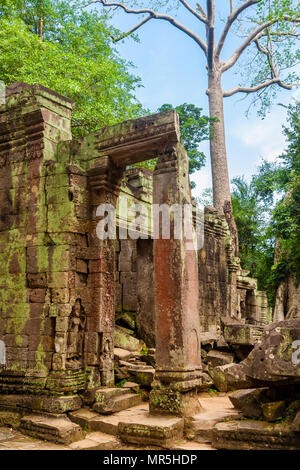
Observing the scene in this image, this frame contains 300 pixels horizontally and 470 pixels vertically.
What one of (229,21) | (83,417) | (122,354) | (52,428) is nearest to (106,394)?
(83,417)

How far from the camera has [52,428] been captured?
541 cm

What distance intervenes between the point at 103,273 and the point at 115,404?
191 cm

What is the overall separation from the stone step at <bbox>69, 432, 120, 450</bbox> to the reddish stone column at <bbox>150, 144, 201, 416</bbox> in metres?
0.63

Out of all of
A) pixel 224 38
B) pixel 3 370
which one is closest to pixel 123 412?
pixel 3 370

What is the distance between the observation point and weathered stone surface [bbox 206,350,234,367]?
8.25 metres

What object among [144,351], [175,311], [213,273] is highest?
[213,273]

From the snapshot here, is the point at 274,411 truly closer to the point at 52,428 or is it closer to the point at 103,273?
the point at 52,428

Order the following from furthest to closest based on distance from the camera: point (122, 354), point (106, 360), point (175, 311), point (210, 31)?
1. point (210, 31)
2. point (122, 354)
3. point (106, 360)
4. point (175, 311)

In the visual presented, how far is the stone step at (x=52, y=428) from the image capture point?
532cm

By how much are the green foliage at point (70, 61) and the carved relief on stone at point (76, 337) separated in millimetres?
8084

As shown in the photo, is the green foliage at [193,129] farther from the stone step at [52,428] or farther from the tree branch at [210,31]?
the stone step at [52,428]

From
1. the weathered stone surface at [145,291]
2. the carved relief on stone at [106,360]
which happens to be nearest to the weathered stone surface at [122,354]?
the carved relief on stone at [106,360]

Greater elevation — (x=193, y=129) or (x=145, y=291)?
(x=193, y=129)
